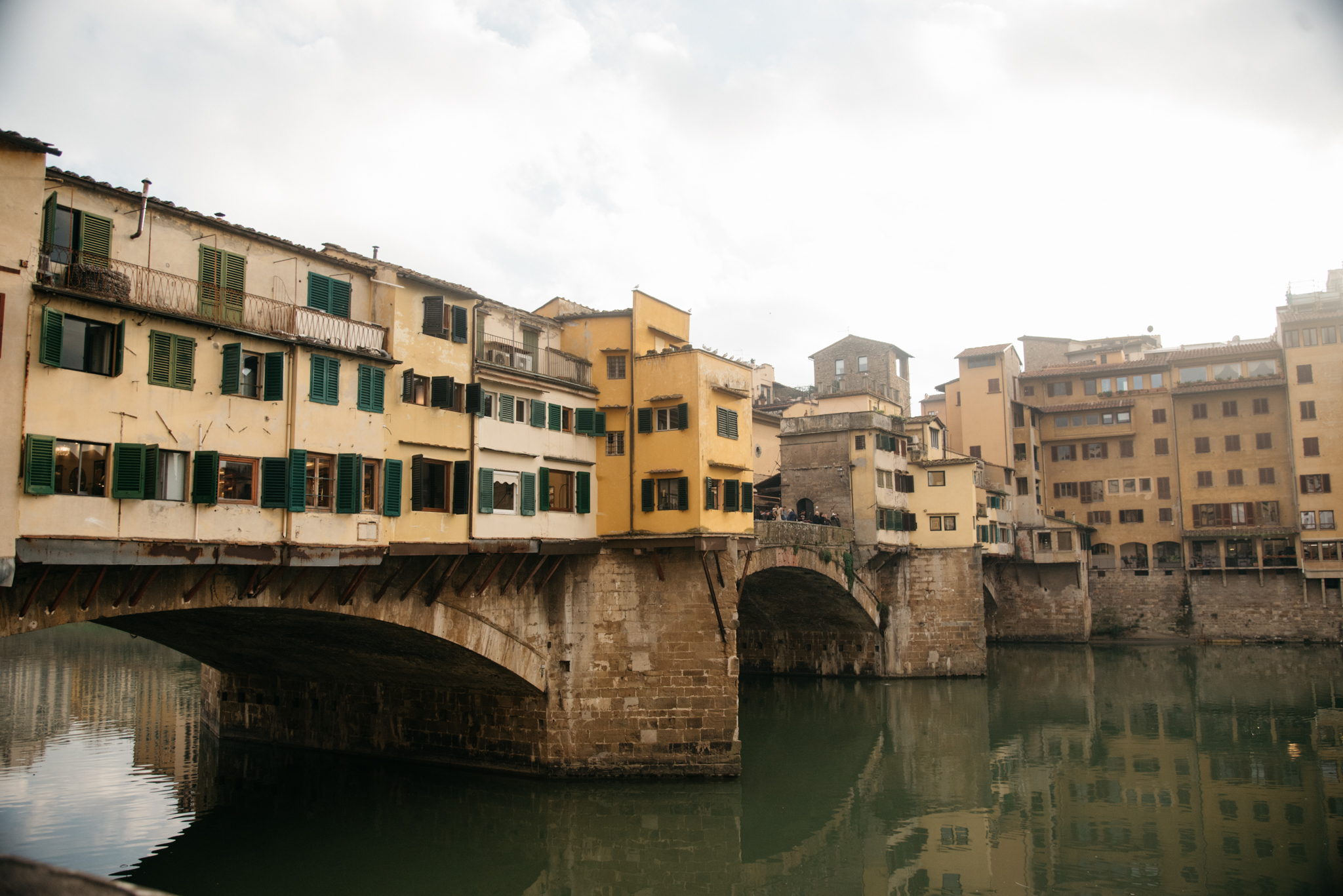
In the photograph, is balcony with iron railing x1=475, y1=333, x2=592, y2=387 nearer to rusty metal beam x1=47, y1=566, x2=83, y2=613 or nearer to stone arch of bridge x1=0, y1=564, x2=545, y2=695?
stone arch of bridge x1=0, y1=564, x2=545, y2=695

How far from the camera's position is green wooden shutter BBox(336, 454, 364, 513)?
20703 mm

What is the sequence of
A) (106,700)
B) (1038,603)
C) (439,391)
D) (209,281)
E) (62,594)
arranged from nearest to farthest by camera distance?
(62,594)
(209,281)
(439,391)
(106,700)
(1038,603)

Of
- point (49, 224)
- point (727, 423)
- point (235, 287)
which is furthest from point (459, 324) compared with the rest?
point (49, 224)

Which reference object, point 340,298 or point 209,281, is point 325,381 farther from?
point 209,281

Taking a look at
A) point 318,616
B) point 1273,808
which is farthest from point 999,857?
point 318,616

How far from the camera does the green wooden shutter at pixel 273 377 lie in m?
19.4

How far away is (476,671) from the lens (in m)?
26.7

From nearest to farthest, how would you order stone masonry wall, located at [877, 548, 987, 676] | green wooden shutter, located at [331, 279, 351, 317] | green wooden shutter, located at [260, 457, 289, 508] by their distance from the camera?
green wooden shutter, located at [260, 457, 289, 508], green wooden shutter, located at [331, 279, 351, 317], stone masonry wall, located at [877, 548, 987, 676]

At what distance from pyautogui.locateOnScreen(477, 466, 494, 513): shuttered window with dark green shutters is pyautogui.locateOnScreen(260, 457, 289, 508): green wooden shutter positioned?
5877mm

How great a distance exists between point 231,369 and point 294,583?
489 cm

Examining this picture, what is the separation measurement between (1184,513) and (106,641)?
77.0 m

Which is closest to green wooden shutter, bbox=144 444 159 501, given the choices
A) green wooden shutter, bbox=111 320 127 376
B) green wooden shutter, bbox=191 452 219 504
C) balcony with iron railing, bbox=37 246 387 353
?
green wooden shutter, bbox=191 452 219 504

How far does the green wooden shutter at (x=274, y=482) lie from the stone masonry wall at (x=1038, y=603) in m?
55.9

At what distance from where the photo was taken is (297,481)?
64.8ft
